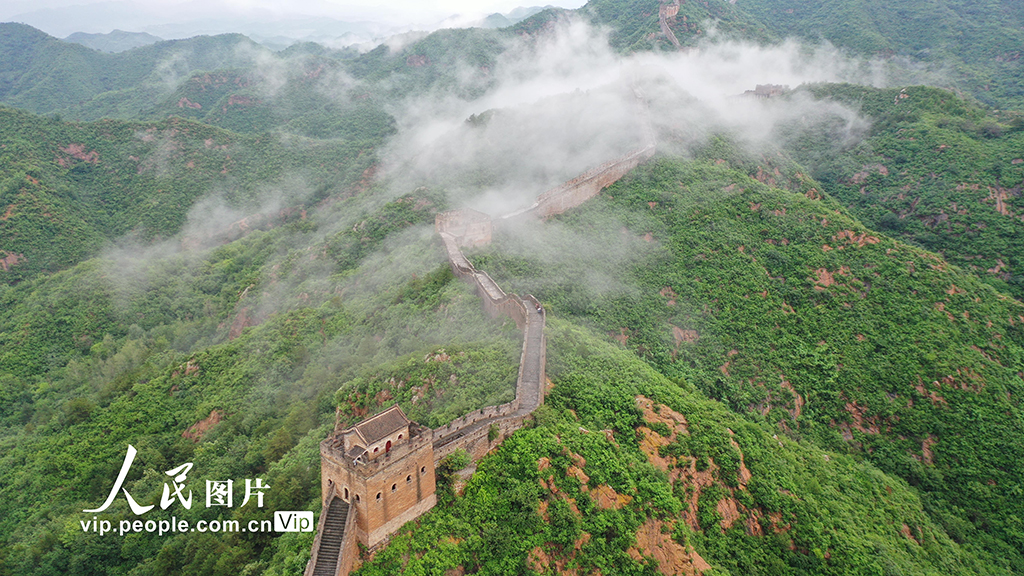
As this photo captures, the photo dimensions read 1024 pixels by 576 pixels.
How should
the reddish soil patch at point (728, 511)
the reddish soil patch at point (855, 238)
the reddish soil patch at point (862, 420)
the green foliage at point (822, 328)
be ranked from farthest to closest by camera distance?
the reddish soil patch at point (855, 238) < the reddish soil patch at point (862, 420) < the green foliage at point (822, 328) < the reddish soil patch at point (728, 511)

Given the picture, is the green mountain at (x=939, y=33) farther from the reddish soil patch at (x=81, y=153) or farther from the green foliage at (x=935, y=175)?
the reddish soil patch at (x=81, y=153)

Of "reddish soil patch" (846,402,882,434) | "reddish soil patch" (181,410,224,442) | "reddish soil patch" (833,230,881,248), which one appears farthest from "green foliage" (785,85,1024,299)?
"reddish soil patch" (181,410,224,442)

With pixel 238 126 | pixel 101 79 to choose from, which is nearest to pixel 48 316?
pixel 238 126

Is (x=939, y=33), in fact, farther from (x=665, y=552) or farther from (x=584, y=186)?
(x=665, y=552)

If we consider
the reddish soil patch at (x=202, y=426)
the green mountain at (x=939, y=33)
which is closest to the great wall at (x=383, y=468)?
the reddish soil patch at (x=202, y=426)

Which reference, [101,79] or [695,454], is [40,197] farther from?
[101,79]

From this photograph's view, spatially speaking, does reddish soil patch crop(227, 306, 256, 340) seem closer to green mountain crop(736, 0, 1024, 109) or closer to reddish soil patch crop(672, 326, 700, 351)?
reddish soil patch crop(672, 326, 700, 351)

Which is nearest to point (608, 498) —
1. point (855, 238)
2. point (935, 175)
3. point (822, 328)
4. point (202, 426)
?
point (822, 328)
